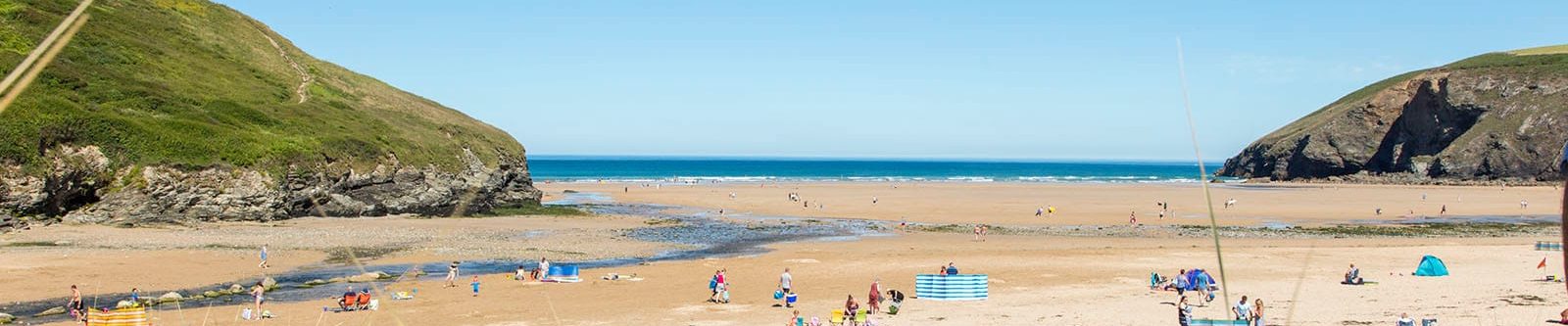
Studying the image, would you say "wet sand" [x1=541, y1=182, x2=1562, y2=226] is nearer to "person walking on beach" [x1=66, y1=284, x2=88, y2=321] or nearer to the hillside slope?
the hillside slope

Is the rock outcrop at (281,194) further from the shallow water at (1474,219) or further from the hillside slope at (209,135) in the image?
the shallow water at (1474,219)

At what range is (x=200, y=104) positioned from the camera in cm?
5956

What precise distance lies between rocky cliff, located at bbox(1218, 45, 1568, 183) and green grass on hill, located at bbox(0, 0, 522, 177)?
10035 cm

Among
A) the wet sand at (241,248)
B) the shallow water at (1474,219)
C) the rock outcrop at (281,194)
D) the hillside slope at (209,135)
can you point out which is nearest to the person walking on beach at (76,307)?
the wet sand at (241,248)

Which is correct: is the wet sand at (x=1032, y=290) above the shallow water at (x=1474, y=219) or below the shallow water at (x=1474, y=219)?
below

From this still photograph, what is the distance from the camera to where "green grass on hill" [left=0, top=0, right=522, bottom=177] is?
47.4 meters

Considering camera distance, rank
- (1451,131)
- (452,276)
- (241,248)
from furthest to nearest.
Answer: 1. (1451,131)
2. (241,248)
3. (452,276)

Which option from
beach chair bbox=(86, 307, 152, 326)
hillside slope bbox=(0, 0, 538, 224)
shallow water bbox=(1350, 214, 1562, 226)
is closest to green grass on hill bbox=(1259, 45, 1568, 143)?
shallow water bbox=(1350, 214, 1562, 226)

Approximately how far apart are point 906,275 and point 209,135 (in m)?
36.8

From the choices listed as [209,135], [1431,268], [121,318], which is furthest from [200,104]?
[1431,268]

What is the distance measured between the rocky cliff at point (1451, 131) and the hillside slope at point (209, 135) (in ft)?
327

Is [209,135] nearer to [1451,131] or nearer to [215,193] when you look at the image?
[215,193]

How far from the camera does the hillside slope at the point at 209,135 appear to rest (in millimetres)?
44531

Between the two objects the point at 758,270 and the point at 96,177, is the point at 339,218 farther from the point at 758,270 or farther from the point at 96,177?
the point at 758,270
